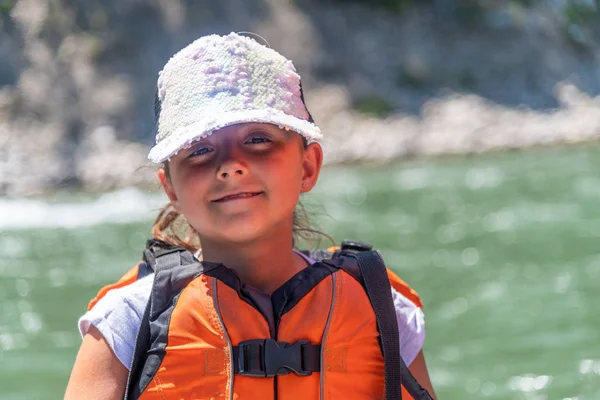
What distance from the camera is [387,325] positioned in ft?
6.30

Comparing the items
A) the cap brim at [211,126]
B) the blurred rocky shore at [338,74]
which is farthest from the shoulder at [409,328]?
the blurred rocky shore at [338,74]

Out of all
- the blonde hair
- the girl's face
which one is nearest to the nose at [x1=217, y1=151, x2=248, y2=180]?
the girl's face

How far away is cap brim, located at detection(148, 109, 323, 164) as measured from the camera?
68.4 inches

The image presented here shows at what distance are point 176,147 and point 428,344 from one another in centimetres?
283

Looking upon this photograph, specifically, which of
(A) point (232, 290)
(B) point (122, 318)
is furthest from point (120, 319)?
(A) point (232, 290)

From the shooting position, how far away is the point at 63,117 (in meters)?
16.8

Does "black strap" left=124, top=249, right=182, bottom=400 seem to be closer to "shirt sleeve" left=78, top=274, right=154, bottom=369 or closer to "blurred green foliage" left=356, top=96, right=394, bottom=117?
"shirt sleeve" left=78, top=274, right=154, bottom=369

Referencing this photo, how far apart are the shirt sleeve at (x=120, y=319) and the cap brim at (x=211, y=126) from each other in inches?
11.2

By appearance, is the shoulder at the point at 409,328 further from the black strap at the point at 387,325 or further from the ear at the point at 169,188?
the ear at the point at 169,188

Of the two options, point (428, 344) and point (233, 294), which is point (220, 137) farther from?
point (428, 344)

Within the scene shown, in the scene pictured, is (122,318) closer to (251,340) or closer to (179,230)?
(251,340)

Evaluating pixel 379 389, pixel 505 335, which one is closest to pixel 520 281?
pixel 505 335

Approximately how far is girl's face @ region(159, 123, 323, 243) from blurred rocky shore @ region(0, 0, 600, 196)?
39.2 feet

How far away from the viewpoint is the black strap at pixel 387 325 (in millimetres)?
1886
